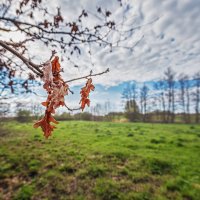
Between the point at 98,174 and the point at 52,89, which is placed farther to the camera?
the point at 98,174

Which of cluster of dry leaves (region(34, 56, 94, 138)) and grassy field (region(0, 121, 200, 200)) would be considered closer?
cluster of dry leaves (region(34, 56, 94, 138))

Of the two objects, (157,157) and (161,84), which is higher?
(161,84)

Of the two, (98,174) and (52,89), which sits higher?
(52,89)

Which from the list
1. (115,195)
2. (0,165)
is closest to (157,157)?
(115,195)

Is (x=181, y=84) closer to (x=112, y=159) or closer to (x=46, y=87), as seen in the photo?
(x=112, y=159)

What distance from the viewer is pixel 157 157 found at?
7.63 meters

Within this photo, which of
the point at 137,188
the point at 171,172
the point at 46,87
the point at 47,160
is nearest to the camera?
the point at 46,87

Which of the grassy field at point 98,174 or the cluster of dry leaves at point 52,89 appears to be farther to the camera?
the grassy field at point 98,174

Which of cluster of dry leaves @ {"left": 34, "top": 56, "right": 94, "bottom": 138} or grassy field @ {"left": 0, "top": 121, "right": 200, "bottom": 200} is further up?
cluster of dry leaves @ {"left": 34, "top": 56, "right": 94, "bottom": 138}

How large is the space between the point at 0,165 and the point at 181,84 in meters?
44.8

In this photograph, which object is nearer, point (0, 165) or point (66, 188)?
point (66, 188)

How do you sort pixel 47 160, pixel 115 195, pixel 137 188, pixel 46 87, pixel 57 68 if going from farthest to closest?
pixel 47 160 < pixel 137 188 < pixel 115 195 < pixel 57 68 < pixel 46 87

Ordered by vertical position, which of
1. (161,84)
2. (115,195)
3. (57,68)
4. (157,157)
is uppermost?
(161,84)

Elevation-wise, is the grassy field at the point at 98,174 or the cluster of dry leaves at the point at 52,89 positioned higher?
the cluster of dry leaves at the point at 52,89
